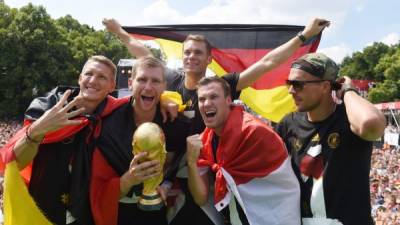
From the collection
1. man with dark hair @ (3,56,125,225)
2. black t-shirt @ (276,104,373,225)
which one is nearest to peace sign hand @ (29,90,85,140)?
man with dark hair @ (3,56,125,225)

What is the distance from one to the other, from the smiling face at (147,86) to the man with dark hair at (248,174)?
40 centimetres

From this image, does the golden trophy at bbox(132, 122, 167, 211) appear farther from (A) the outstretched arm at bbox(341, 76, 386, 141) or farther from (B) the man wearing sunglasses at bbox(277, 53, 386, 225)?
(A) the outstretched arm at bbox(341, 76, 386, 141)

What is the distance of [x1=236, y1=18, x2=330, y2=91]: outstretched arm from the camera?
4.41 m

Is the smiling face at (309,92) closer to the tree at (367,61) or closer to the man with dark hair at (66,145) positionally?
the man with dark hair at (66,145)

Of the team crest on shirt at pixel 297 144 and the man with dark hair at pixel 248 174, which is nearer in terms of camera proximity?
the man with dark hair at pixel 248 174

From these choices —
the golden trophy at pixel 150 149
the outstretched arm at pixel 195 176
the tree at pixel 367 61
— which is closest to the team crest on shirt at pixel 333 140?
the outstretched arm at pixel 195 176

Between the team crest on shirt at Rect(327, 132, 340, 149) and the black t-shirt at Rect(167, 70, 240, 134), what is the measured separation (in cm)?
113

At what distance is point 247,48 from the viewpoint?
6648 millimetres

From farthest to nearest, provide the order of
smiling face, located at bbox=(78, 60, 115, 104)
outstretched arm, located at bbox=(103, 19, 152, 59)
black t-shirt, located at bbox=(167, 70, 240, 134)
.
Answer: outstretched arm, located at bbox=(103, 19, 152, 59), black t-shirt, located at bbox=(167, 70, 240, 134), smiling face, located at bbox=(78, 60, 115, 104)

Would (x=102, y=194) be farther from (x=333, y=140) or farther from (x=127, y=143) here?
(x=333, y=140)

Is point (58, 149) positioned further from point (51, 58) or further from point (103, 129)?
point (51, 58)

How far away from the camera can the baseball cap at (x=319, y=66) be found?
3.48m

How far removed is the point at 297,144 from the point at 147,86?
4.23ft

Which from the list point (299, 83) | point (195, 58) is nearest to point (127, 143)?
point (195, 58)
